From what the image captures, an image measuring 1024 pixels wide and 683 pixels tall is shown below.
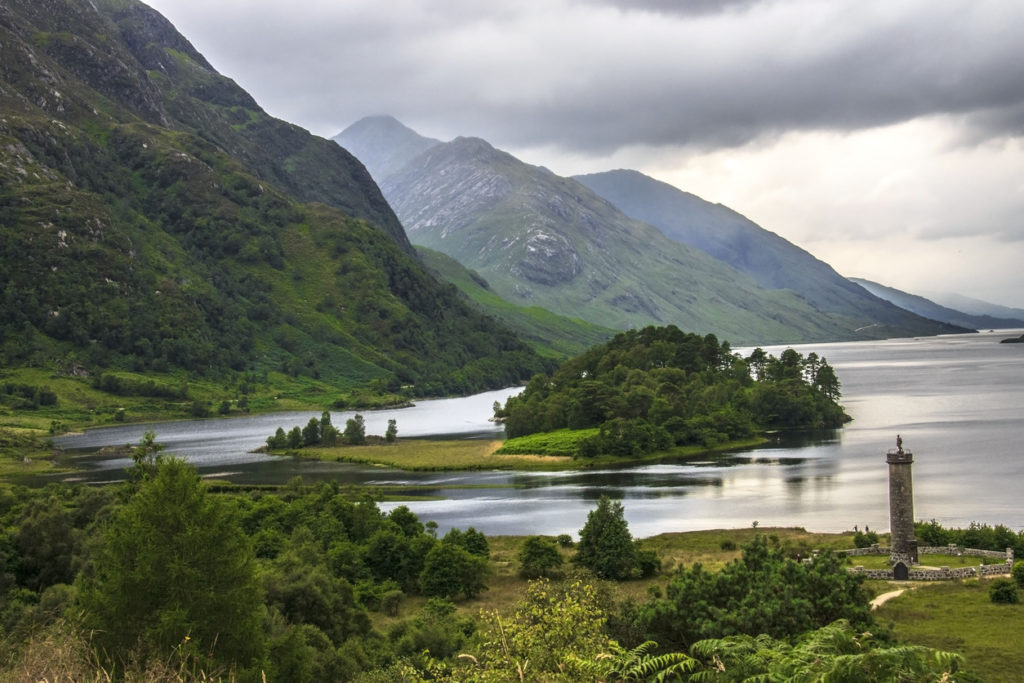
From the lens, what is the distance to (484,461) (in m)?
156

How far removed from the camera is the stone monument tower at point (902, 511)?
215 ft

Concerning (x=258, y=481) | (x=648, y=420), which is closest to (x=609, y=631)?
(x=258, y=481)

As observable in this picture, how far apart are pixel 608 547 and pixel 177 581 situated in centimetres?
4682

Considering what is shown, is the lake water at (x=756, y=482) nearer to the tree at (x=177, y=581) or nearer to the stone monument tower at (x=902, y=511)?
the stone monument tower at (x=902, y=511)

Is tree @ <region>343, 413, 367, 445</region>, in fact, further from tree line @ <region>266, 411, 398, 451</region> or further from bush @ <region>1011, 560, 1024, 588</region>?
bush @ <region>1011, 560, 1024, 588</region>

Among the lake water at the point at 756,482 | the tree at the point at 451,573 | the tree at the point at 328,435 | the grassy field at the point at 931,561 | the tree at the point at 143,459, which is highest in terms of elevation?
the tree at the point at 328,435

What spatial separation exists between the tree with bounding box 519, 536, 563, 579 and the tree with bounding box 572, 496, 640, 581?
264 centimetres

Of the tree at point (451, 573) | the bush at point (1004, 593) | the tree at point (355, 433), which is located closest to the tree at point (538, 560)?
the tree at point (451, 573)

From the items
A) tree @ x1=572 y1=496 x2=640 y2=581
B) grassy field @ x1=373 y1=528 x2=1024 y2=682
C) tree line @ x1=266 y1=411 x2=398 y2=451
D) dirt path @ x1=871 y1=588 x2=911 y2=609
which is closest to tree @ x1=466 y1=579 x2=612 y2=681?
grassy field @ x1=373 y1=528 x2=1024 y2=682

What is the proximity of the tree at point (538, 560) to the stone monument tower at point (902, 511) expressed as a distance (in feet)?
81.0

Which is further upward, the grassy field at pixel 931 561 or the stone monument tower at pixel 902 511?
the stone monument tower at pixel 902 511

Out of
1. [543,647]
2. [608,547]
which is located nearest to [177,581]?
[543,647]

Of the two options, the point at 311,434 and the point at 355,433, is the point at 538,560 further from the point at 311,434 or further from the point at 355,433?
the point at 311,434

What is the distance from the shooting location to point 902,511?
65.8 meters
